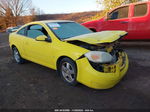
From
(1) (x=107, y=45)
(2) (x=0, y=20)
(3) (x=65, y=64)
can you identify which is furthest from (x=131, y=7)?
(2) (x=0, y=20)

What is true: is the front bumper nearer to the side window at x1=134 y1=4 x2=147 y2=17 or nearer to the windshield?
the windshield

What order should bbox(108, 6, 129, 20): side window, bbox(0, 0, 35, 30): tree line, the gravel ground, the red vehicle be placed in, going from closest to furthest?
the gravel ground, the red vehicle, bbox(108, 6, 129, 20): side window, bbox(0, 0, 35, 30): tree line

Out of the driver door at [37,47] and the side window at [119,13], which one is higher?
the side window at [119,13]

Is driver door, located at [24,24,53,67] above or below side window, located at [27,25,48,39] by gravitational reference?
below

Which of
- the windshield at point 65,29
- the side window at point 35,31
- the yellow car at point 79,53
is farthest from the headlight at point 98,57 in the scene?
the side window at point 35,31

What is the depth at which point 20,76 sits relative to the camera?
3713mm

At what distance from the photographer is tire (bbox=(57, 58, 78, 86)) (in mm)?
2830

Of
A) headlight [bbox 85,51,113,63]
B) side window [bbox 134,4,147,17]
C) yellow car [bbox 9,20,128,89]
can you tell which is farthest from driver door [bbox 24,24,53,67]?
side window [bbox 134,4,147,17]

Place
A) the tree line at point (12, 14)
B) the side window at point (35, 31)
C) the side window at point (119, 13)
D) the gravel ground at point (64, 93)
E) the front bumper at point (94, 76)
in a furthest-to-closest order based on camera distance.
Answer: the tree line at point (12, 14) < the side window at point (119, 13) < the side window at point (35, 31) < the front bumper at point (94, 76) < the gravel ground at point (64, 93)

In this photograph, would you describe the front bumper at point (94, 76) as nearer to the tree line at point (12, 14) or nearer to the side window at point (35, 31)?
the side window at point (35, 31)

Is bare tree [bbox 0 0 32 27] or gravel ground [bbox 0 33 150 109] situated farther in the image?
bare tree [bbox 0 0 32 27]

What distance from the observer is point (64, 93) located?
2771mm

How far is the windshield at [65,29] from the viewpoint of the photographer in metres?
3.35

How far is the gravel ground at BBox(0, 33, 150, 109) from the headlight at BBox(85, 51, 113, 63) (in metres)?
0.65
